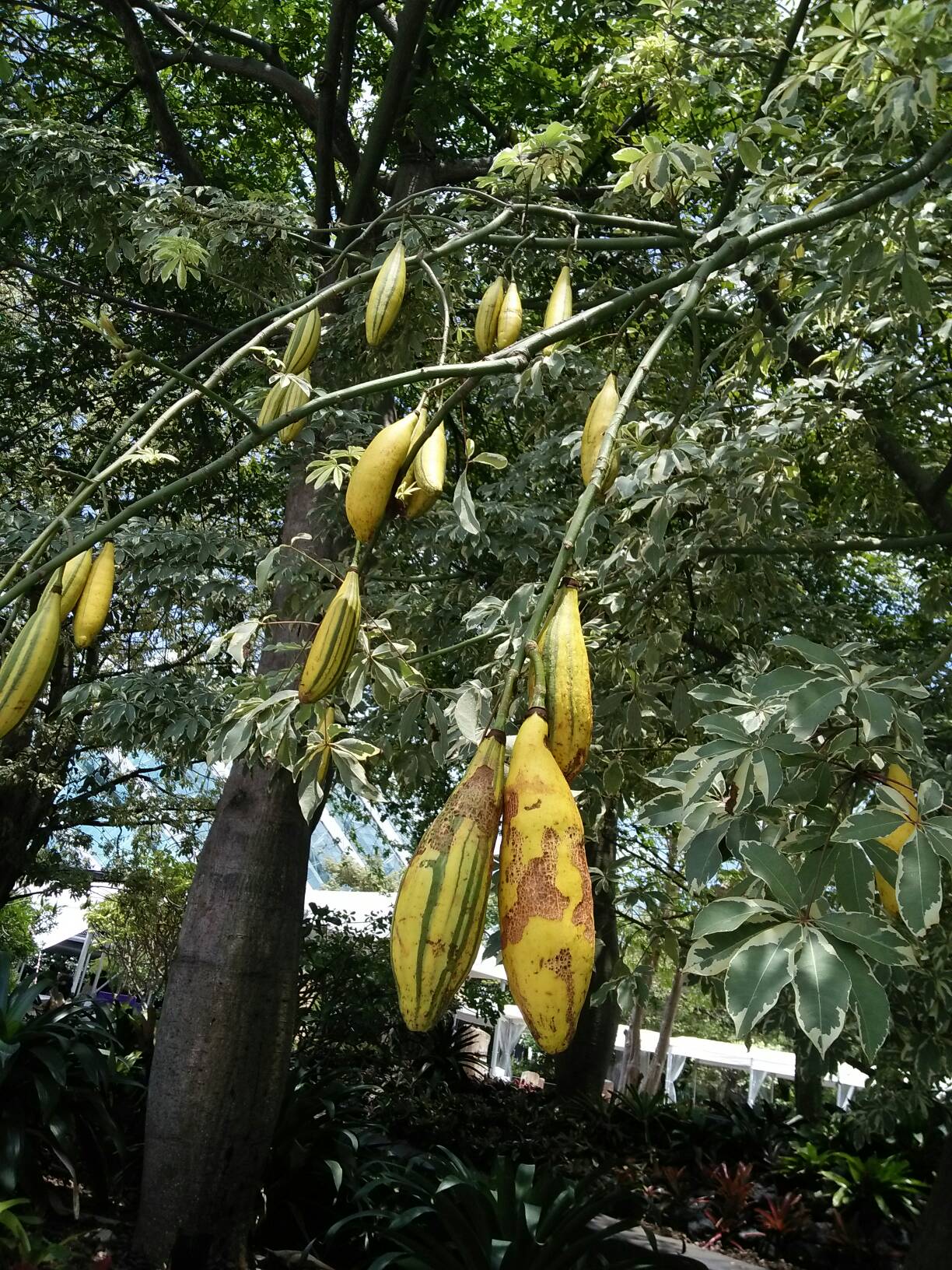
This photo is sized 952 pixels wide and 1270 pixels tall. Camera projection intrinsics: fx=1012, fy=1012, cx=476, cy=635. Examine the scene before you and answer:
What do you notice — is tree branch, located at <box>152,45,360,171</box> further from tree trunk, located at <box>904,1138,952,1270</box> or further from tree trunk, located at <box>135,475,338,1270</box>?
tree trunk, located at <box>904,1138,952,1270</box>

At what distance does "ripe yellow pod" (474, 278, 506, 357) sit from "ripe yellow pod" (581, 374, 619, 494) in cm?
32

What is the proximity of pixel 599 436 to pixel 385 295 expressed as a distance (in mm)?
486

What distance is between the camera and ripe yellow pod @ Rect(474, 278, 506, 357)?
142 centimetres

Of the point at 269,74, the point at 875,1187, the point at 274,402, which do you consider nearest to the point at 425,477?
the point at 274,402

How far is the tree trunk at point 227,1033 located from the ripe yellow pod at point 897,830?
114 inches

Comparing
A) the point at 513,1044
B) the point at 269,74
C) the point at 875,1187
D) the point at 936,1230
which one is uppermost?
the point at 269,74

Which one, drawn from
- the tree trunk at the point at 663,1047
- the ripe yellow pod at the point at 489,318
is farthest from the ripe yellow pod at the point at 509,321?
the tree trunk at the point at 663,1047

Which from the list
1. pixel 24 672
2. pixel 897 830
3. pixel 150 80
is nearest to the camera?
pixel 24 672

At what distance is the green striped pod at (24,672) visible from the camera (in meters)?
0.87

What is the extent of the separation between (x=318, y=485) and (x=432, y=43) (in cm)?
463

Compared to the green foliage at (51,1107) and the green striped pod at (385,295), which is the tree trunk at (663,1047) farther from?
the green striped pod at (385,295)

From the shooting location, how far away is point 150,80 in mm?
5629

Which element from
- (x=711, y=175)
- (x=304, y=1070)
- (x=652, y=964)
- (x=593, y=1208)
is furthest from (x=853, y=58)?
(x=304, y=1070)

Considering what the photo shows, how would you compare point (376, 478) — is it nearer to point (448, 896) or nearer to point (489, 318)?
point (448, 896)
